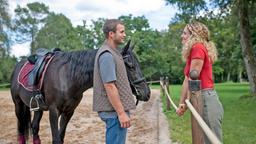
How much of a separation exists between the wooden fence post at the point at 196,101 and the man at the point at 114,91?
58 centimetres

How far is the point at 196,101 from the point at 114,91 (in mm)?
842

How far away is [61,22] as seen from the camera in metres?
63.8

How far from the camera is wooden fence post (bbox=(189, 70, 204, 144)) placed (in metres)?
3.79

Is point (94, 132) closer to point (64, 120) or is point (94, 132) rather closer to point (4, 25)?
point (64, 120)

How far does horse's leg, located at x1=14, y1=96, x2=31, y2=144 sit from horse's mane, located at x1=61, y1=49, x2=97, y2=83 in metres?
1.98

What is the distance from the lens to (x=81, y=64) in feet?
18.6

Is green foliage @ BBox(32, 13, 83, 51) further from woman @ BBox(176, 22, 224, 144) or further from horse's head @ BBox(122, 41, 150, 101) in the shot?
woman @ BBox(176, 22, 224, 144)

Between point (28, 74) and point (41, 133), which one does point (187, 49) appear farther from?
point (41, 133)

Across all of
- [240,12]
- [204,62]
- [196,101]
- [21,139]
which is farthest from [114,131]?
[240,12]

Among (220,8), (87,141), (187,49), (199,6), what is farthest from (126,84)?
(220,8)

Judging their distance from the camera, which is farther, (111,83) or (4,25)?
(4,25)

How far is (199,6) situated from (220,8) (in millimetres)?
1494

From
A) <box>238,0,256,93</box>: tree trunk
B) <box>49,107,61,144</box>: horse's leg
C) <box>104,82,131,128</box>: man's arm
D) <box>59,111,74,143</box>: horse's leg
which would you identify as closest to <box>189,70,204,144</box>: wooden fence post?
<box>104,82,131,128</box>: man's arm

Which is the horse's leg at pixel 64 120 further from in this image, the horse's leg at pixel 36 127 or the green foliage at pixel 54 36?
the green foliage at pixel 54 36
